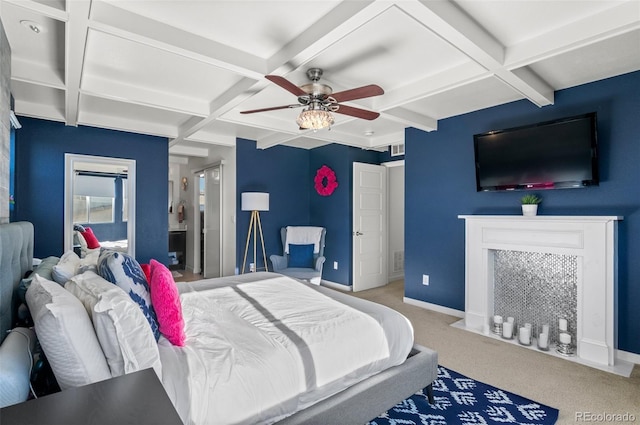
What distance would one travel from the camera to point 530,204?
3166 millimetres

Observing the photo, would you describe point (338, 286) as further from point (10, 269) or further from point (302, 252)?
point (10, 269)

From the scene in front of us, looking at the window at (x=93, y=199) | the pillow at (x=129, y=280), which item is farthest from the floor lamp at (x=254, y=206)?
the pillow at (x=129, y=280)

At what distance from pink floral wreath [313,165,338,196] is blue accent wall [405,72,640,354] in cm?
137

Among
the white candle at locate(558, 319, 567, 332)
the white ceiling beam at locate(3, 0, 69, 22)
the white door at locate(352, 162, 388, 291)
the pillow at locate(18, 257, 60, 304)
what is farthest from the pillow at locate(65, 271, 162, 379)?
the white door at locate(352, 162, 388, 291)

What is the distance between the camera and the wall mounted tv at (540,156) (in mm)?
2836

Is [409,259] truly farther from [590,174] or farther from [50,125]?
[50,125]

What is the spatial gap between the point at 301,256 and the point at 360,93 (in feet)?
10.3

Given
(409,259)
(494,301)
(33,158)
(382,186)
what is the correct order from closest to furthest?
Result: 1. (494,301)
2. (33,158)
3. (409,259)
4. (382,186)

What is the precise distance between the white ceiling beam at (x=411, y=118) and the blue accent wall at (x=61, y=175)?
131 inches

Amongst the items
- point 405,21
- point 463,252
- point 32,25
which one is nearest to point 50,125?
point 32,25

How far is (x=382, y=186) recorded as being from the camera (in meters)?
5.64

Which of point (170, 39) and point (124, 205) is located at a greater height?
point (170, 39)

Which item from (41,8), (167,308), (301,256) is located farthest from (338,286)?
(41,8)

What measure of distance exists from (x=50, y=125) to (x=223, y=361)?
4.17 m
